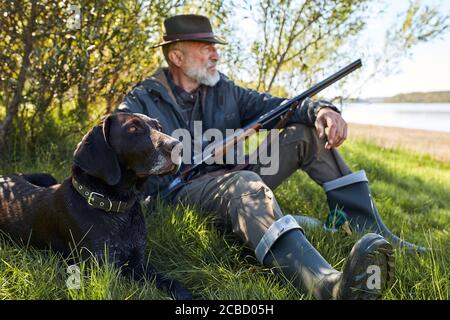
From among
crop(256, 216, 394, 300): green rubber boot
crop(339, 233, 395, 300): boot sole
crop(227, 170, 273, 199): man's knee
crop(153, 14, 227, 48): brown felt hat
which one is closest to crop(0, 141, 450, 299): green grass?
crop(256, 216, 394, 300): green rubber boot

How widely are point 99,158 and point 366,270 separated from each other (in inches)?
61.0

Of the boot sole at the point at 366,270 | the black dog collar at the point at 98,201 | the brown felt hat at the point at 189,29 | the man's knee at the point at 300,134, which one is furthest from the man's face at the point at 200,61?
the boot sole at the point at 366,270

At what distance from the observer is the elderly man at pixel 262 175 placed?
2352mm

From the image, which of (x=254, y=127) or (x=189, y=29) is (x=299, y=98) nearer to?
(x=254, y=127)

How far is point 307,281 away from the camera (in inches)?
99.3

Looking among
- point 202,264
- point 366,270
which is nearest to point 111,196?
point 202,264

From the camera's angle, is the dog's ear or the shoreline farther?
the shoreline

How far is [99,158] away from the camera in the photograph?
2.71 metres

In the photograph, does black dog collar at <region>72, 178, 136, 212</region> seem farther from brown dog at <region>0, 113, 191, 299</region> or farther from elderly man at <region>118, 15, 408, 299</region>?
elderly man at <region>118, 15, 408, 299</region>

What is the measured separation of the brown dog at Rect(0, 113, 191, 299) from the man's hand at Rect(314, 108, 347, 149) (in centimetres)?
132

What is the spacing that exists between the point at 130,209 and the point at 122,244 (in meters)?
0.22

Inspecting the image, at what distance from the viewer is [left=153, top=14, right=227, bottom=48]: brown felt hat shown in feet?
13.9
